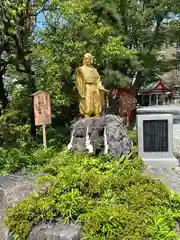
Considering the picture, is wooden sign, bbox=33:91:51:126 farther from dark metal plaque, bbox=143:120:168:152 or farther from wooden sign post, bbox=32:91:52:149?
dark metal plaque, bbox=143:120:168:152

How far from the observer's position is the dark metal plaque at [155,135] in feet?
23.2

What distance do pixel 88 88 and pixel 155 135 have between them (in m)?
2.10

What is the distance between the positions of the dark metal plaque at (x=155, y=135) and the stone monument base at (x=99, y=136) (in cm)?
61

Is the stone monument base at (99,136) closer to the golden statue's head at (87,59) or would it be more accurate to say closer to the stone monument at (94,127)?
the stone monument at (94,127)

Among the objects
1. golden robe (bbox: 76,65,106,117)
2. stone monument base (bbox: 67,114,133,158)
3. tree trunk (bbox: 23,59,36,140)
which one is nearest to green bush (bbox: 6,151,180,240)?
stone monument base (bbox: 67,114,133,158)

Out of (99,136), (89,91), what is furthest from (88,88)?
(99,136)

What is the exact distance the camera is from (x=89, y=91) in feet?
24.1

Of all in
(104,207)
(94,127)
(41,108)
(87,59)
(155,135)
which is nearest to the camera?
(104,207)

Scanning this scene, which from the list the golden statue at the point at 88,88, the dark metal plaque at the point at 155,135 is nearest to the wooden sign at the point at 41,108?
the golden statue at the point at 88,88

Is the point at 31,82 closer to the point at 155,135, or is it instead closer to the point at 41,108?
the point at 41,108

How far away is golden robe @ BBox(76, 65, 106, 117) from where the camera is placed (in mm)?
7312

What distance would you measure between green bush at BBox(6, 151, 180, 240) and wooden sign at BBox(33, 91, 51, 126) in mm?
3036

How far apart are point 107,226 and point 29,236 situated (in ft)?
3.62

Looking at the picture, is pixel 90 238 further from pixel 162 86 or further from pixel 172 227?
pixel 162 86
